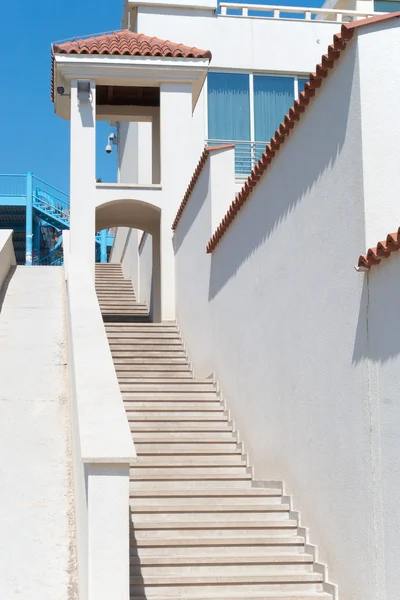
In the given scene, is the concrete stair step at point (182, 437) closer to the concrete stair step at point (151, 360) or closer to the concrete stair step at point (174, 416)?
the concrete stair step at point (174, 416)

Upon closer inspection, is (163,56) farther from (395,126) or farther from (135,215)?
(395,126)

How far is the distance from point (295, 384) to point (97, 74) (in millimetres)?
10314

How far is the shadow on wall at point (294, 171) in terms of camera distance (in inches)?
276

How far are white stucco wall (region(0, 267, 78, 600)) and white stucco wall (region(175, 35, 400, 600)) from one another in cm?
200

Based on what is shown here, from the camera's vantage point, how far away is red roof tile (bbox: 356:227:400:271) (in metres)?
5.81

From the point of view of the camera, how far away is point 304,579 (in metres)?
7.23

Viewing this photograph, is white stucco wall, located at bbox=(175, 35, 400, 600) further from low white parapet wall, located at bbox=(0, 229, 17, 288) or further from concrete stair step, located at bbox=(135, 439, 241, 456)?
low white parapet wall, located at bbox=(0, 229, 17, 288)

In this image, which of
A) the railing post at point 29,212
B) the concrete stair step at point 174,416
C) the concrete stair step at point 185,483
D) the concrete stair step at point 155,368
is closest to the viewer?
the concrete stair step at point 185,483

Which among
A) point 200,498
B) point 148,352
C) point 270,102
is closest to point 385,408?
point 200,498

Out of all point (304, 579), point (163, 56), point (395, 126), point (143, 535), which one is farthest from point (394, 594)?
point (163, 56)

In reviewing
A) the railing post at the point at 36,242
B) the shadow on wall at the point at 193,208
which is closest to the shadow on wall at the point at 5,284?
the shadow on wall at the point at 193,208

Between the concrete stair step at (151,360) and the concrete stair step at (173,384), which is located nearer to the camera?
the concrete stair step at (173,384)

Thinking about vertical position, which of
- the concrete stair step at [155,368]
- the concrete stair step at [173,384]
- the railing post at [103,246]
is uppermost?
the concrete stair step at [173,384]

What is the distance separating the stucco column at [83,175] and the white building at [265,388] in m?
1.87
